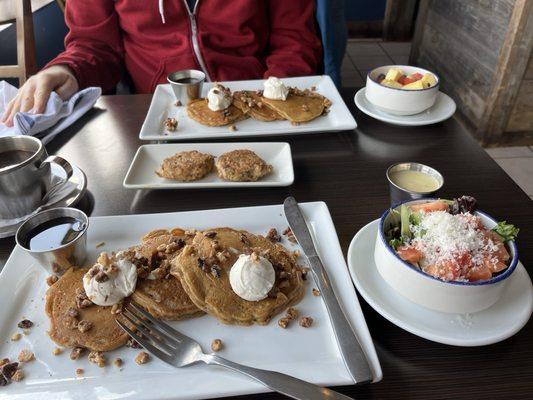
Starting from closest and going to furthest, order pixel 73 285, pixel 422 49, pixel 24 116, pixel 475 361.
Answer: pixel 475 361
pixel 73 285
pixel 24 116
pixel 422 49

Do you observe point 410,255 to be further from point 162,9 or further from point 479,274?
point 162,9

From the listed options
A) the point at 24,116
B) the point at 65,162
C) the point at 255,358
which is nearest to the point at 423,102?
the point at 255,358

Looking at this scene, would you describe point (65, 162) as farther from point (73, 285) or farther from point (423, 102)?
point (423, 102)

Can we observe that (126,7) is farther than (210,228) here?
Yes

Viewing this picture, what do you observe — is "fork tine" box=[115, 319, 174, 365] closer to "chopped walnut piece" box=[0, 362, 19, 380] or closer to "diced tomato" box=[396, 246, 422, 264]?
"chopped walnut piece" box=[0, 362, 19, 380]

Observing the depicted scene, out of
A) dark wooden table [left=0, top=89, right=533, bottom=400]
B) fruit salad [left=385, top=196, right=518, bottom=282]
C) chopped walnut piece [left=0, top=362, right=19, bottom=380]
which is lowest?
dark wooden table [left=0, top=89, right=533, bottom=400]

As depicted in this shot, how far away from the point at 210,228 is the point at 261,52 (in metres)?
1.52

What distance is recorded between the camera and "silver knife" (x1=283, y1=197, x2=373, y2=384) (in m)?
0.80

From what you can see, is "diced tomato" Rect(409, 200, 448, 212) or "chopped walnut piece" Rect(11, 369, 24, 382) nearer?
"chopped walnut piece" Rect(11, 369, 24, 382)

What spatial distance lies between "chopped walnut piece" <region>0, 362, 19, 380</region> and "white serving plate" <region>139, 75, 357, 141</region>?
36.6 inches

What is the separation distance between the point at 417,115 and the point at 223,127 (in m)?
0.80

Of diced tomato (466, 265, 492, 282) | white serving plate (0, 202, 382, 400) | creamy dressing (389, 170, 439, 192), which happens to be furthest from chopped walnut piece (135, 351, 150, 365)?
creamy dressing (389, 170, 439, 192)

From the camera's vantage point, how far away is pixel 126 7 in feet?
7.05

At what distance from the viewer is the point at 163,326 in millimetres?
918
